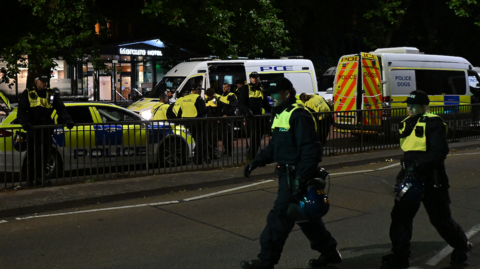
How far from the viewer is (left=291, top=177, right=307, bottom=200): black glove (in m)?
4.67

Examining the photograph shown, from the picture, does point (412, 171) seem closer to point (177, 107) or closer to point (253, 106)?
point (253, 106)

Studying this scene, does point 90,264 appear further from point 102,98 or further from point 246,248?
point 102,98

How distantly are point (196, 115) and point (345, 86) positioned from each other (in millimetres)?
6107

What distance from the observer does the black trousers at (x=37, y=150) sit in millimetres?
9070

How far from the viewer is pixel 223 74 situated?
711 inches

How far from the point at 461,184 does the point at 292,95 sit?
242 inches

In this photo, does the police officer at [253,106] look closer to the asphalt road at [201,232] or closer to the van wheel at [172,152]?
the van wheel at [172,152]

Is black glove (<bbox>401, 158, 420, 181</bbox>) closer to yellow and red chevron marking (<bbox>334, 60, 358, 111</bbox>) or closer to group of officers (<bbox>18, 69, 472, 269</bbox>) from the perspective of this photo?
group of officers (<bbox>18, 69, 472, 269</bbox>)

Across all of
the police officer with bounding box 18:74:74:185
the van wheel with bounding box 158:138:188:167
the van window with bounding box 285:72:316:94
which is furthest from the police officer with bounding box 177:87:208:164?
the van window with bounding box 285:72:316:94

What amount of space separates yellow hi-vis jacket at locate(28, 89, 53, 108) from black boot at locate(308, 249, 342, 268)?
18.9 ft

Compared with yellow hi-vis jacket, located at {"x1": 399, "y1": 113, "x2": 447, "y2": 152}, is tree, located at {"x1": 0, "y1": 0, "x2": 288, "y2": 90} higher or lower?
higher

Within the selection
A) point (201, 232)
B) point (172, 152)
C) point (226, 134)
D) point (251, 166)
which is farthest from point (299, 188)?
point (226, 134)

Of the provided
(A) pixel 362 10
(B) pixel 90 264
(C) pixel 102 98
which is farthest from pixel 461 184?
(A) pixel 362 10

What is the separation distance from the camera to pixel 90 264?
551 centimetres
